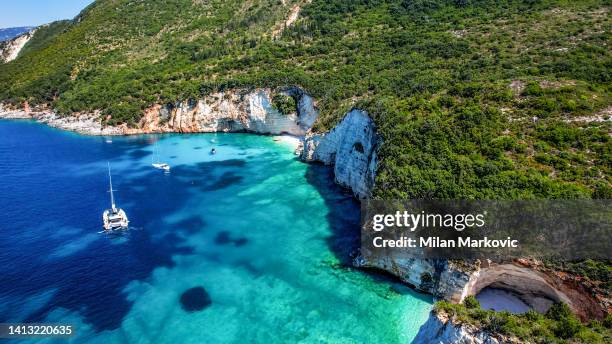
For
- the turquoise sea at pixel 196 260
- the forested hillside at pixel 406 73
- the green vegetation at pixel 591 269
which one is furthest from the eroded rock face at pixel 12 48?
the green vegetation at pixel 591 269

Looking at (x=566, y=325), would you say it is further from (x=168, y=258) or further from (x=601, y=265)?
(x=168, y=258)

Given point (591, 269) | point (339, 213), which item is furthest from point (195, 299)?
point (591, 269)

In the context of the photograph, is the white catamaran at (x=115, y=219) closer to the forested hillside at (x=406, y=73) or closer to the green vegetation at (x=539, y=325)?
the forested hillside at (x=406, y=73)

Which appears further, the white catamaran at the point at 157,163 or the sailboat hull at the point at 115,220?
the white catamaran at the point at 157,163

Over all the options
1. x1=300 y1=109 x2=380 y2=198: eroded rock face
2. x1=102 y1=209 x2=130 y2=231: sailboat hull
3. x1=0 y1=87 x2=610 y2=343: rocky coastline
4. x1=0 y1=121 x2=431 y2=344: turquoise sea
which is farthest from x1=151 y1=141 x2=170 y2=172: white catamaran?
x1=300 y1=109 x2=380 y2=198: eroded rock face

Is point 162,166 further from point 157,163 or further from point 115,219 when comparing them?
Result: point 115,219

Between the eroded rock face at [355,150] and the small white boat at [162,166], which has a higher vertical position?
the eroded rock face at [355,150]
